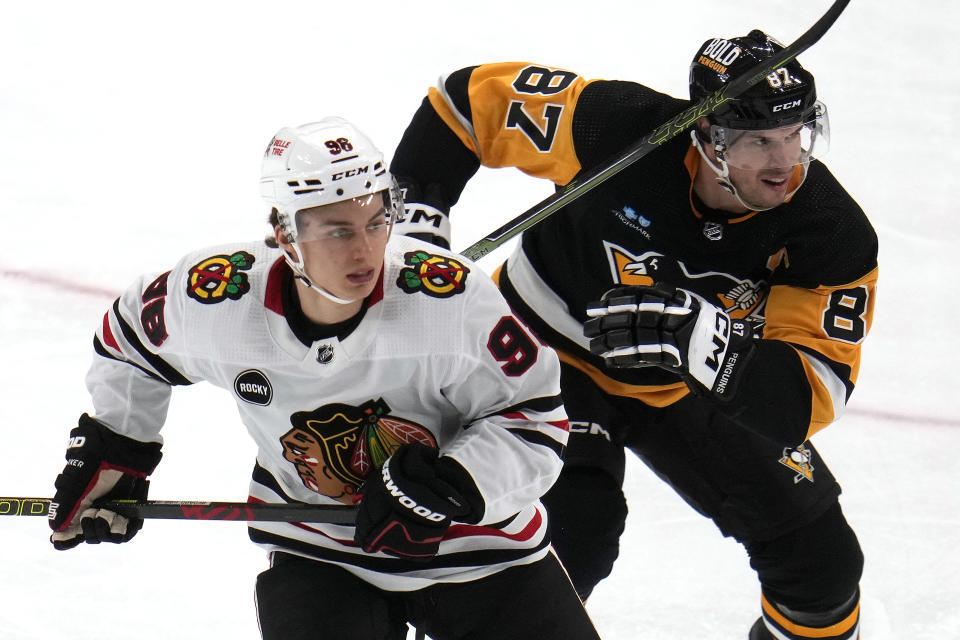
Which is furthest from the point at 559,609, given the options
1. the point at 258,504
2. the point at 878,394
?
the point at 878,394

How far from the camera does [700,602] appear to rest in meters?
3.31

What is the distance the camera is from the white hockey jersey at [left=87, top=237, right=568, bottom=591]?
7.15 feet

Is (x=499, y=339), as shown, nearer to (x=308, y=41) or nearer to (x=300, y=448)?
(x=300, y=448)

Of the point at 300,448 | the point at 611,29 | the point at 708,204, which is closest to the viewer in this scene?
the point at 300,448

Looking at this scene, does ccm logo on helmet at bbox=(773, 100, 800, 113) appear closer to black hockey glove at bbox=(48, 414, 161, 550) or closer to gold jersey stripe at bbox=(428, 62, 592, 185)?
gold jersey stripe at bbox=(428, 62, 592, 185)

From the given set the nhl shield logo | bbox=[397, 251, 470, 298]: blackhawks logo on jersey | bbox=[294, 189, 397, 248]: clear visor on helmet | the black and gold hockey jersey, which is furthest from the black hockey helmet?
the nhl shield logo

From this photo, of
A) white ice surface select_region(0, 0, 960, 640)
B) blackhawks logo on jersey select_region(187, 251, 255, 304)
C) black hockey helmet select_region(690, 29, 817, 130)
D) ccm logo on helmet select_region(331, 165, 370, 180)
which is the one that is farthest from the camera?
white ice surface select_region(0, 0, 960, 640)

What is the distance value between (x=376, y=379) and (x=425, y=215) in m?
0.70

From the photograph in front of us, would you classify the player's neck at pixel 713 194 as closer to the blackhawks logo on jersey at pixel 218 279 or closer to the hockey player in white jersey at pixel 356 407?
the hockey player in white jersey at pixel 356 407

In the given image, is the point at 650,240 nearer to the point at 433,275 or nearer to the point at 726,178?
the point at 726,178

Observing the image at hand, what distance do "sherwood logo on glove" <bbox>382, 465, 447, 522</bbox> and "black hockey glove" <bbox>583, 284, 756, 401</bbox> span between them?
21.7 inches

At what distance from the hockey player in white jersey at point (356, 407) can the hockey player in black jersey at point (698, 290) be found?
0.41 m

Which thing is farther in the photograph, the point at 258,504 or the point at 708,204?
the point at 708,204

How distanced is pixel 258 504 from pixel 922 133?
3.87m
